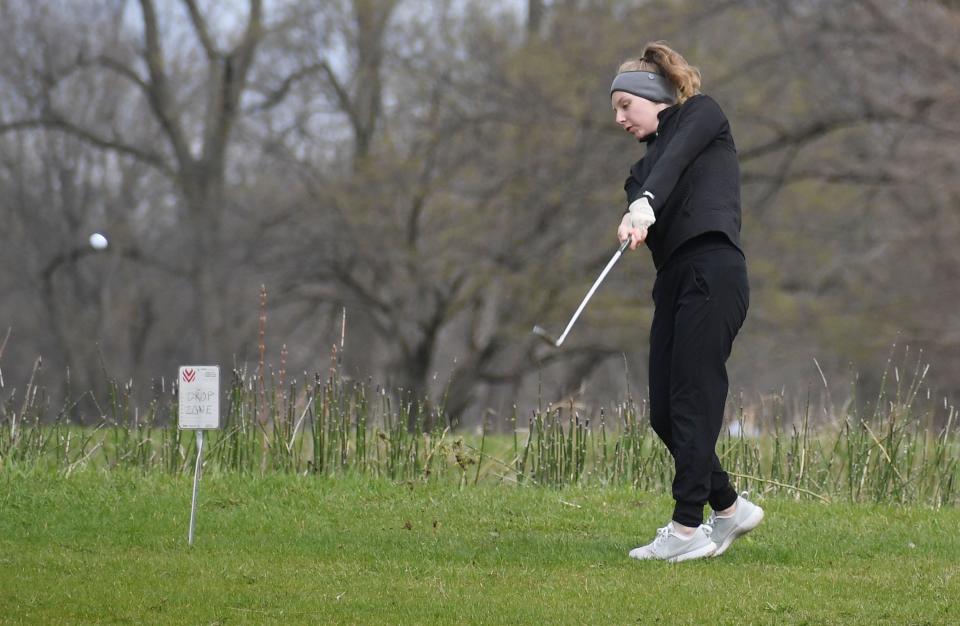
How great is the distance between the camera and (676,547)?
230 inches

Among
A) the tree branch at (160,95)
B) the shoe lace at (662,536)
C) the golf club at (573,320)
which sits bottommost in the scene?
the shoe lace at (662,536)

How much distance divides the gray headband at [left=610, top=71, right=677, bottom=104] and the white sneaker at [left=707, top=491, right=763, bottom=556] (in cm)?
166

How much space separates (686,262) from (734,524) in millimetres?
1116

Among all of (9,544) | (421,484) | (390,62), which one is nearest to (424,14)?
(390,62)

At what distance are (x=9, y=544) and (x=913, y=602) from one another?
3.58 meters

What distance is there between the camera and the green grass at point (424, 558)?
4.98 meters

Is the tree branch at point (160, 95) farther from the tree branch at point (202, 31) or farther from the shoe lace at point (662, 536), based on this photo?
the shoe lace at point (662, 536)

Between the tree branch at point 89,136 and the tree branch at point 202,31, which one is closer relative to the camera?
the tree branch at point 89,136

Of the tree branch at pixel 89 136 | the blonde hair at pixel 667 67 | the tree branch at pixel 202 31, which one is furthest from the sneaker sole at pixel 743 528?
the tree branch at pixel 89 136

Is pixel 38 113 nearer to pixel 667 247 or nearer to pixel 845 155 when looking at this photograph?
pixel 845 155

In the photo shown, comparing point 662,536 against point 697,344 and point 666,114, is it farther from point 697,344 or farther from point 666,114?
point 666,114

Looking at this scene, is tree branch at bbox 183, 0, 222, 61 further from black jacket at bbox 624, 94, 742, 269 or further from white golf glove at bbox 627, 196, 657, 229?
white golf glove at bbox 627, 196, 657, 229

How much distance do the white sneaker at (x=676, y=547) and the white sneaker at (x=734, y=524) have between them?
126mm

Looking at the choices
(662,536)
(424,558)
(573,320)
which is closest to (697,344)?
(573,320)
